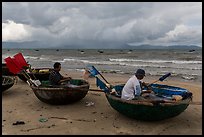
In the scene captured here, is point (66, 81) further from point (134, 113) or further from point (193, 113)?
point (193, 113)

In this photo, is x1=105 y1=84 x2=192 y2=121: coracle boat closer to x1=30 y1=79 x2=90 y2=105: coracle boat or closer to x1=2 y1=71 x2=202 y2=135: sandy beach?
x1=2 y1=71 x2=202 y2=135: sandy beach

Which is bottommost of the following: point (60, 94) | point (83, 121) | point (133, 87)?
point (83, 121)

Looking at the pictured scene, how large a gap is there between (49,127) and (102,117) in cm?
145

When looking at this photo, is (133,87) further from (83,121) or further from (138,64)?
(138,64)

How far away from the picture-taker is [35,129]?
5.72 metres


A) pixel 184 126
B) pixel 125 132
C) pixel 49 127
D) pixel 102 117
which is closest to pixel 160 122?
pixel 184 126

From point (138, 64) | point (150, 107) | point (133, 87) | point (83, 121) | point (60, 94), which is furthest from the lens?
point (138, 64)

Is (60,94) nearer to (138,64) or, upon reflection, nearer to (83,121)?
(83,121)

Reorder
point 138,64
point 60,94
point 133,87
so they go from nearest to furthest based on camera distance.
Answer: point 133,87
point 60,94
point 138,64

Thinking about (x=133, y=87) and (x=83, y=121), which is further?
(x=83, y=121)

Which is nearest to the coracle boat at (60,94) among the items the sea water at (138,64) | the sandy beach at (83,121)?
the sandy beach at (83,121)

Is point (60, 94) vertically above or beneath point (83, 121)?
above

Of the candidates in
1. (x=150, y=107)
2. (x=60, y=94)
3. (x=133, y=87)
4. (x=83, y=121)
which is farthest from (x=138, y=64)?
(x=150, y=107)

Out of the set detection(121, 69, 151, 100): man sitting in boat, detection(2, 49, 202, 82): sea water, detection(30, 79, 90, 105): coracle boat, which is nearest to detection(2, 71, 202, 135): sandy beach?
detection(30, 79, 90, 105): coracle boat
